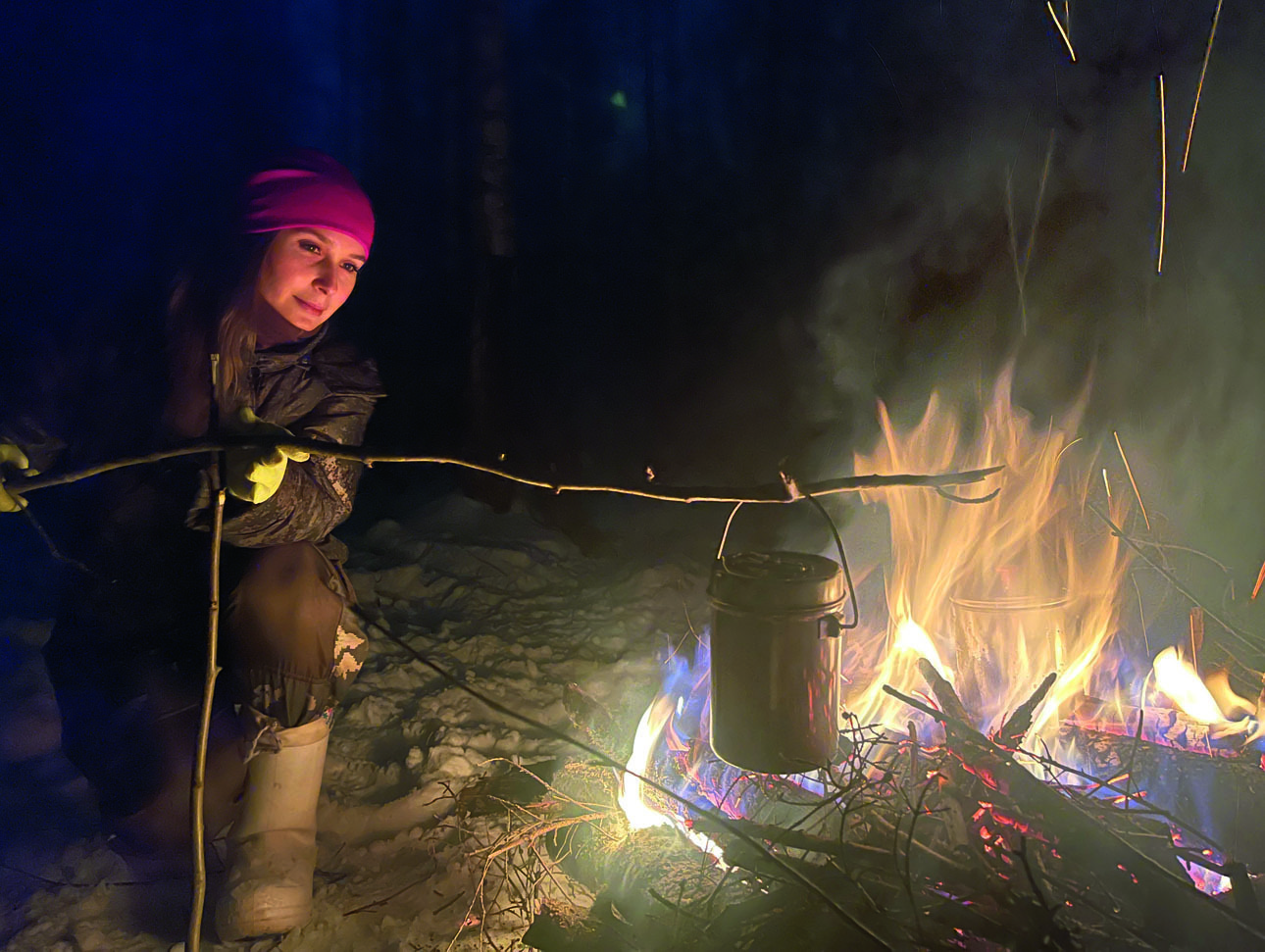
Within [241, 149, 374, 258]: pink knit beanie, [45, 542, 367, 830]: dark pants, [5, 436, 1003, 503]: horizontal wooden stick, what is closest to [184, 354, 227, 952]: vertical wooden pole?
[5, 436, 1003, 503]: horizontal wooden stick

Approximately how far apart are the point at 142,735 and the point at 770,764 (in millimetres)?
2070

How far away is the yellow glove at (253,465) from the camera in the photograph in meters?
1.81

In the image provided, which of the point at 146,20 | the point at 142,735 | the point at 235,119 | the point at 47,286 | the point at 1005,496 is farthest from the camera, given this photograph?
the point at 235,119

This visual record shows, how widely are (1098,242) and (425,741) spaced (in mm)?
4758

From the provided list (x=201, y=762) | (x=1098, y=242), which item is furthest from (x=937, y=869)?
(x=1098, y=242)

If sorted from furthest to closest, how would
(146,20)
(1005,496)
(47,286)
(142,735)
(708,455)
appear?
(146,20)
(708,455)
(47,286)
(1005,496)
(142,735)

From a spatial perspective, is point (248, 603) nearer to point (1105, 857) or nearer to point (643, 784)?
point (643, 784)

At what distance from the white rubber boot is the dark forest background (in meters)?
3.03

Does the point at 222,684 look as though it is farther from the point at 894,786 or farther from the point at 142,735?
the point at 894,786

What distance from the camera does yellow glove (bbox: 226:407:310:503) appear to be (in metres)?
1.81

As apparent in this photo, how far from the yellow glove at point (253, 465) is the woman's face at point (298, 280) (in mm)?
758

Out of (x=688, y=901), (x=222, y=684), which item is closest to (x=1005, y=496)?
(x=688, y=901)

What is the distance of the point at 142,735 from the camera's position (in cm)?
260

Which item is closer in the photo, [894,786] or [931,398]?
[894,786]
